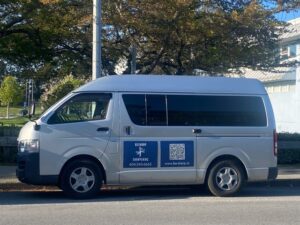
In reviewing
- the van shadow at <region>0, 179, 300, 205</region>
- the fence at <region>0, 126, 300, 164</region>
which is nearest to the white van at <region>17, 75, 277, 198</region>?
the van shadow at <region>0, 179, 300, 205</region>

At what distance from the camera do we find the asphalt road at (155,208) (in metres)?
9.33

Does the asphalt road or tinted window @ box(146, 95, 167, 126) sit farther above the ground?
tinted window @ box(146, 95, 167, 126)

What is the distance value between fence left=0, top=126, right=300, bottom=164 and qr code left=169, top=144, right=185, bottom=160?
18.5 feet

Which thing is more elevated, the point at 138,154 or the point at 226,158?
the point at 138,154

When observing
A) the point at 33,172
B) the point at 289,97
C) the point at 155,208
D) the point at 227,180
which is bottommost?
the point at 155,208

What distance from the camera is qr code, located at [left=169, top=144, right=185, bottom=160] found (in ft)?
38.3

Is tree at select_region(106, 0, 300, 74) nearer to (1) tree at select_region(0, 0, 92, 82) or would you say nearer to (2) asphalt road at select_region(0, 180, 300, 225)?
(1) tree at select_region(0, 0, 92, 82)

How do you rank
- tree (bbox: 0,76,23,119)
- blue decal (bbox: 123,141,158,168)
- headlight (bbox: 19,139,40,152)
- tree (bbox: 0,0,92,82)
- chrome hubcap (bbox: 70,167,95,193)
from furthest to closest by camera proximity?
1. tree (bbox: 0,76,23,119)
2. tree (bbox: 0,0,92,82)
3. blue decal (bbox: 123,141,158,168)
4. chrome hubcap (bbox: 70,167,95,193)
5. headlight (bbox: 19,139,40,152)

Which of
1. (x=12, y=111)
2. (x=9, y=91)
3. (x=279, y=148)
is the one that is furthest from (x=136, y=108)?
(x=12, y=111)

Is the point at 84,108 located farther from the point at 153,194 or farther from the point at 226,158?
the point at 226,158

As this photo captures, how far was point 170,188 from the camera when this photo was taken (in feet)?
44.5

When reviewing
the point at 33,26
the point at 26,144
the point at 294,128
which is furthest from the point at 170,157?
the point at 294,128

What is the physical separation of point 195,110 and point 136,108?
1176 millimetres

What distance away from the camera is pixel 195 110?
11.9m
